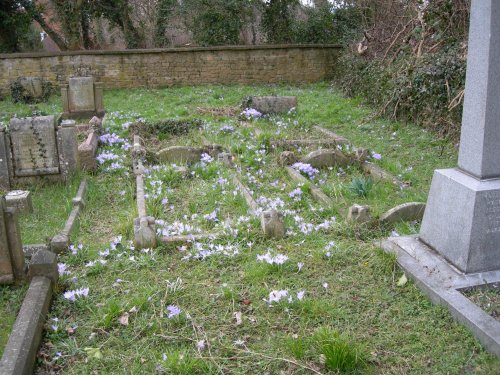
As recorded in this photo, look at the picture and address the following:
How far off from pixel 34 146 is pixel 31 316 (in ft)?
12.0

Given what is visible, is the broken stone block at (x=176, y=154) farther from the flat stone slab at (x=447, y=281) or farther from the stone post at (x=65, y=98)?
the stone post at (x=65, y=98)

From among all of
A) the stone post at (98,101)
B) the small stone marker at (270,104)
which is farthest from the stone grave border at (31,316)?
the stone post at (98,101)

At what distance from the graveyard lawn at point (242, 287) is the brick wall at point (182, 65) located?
1006cm

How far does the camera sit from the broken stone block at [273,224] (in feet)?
14.6

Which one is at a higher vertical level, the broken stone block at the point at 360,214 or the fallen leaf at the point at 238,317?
the broken stone block at the point at 360,214

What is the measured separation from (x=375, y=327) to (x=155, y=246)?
2.00m

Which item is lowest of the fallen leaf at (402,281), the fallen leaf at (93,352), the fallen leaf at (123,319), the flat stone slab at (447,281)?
the fallen leaf at (93,352)

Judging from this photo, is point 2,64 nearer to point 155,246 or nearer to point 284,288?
point 155,246

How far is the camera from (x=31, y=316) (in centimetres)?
313

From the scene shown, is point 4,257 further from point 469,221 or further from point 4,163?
point 469,221

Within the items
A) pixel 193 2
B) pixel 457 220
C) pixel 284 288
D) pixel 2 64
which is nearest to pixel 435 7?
pixel 457 220

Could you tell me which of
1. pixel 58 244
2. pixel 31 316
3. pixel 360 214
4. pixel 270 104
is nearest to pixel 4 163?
pixel 58 244

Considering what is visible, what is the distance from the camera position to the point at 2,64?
1524 cm

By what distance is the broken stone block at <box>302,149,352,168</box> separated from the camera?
6674 mm
